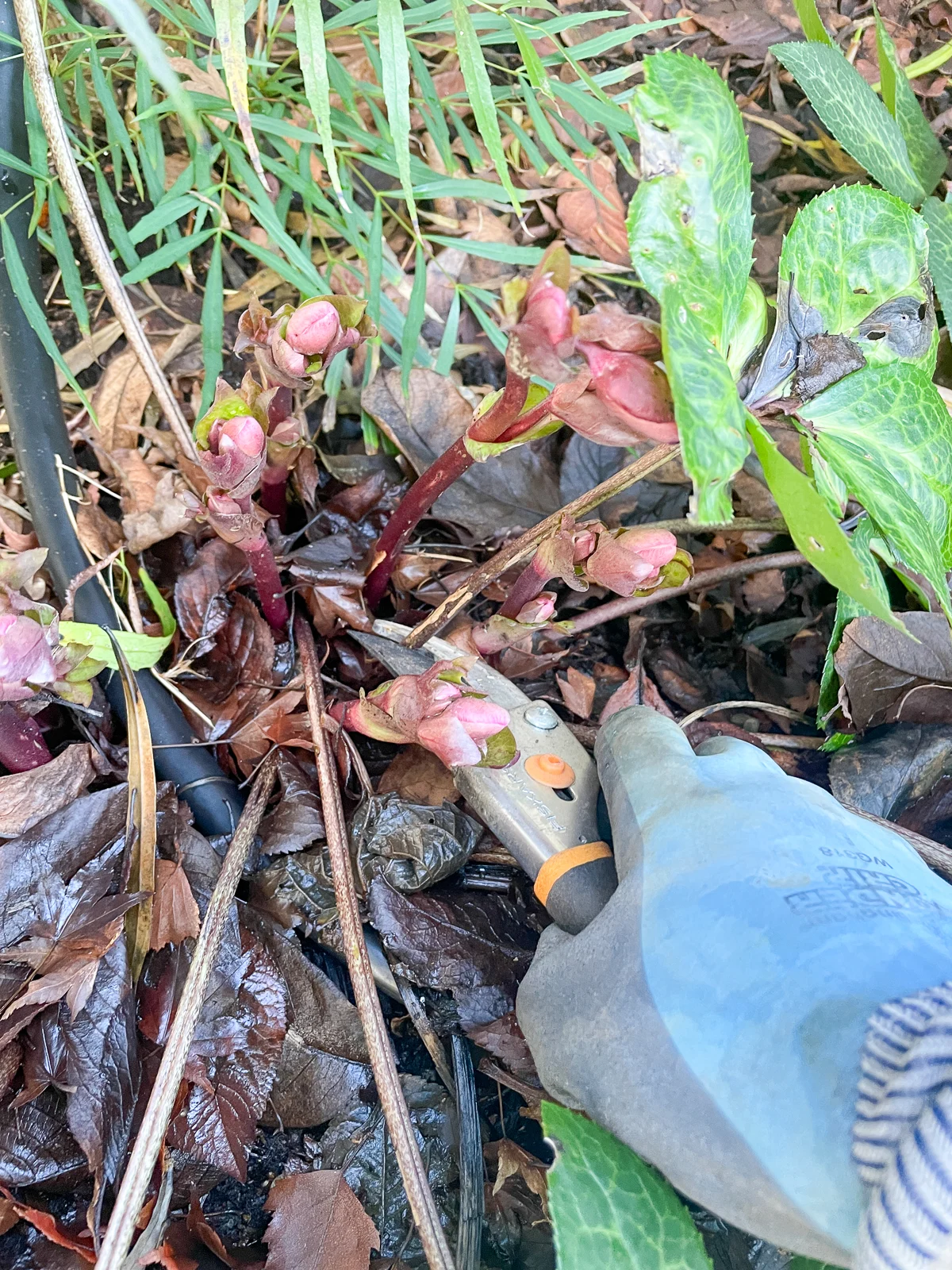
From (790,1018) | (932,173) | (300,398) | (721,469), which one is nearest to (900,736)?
(790,1018)

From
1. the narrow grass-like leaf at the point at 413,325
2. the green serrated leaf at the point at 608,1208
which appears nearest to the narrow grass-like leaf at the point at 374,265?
the narrow grass-like leaf at the point at 413,325

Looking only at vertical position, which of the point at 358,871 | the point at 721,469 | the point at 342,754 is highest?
the point at 721,469

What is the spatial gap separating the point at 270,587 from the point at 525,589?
363 mm

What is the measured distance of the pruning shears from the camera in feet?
3.35

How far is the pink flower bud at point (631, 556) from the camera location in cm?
95

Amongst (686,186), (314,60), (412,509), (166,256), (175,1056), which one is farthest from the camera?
(166,256)

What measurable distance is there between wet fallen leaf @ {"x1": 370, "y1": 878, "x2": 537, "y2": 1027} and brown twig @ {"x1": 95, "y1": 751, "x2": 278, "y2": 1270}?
19 cm

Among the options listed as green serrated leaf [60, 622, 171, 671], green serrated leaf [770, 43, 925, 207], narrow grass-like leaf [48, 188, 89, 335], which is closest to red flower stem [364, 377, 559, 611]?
green serrated leaf [60, 622, 171, 671]

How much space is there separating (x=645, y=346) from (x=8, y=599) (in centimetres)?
71

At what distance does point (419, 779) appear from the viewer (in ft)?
4.02

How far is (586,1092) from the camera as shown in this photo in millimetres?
805

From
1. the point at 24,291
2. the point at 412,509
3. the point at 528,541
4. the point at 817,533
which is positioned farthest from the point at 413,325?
the point at 817,533

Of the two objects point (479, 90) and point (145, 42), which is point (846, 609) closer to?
point (479, 90)

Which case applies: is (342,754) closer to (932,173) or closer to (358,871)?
(358,871)
